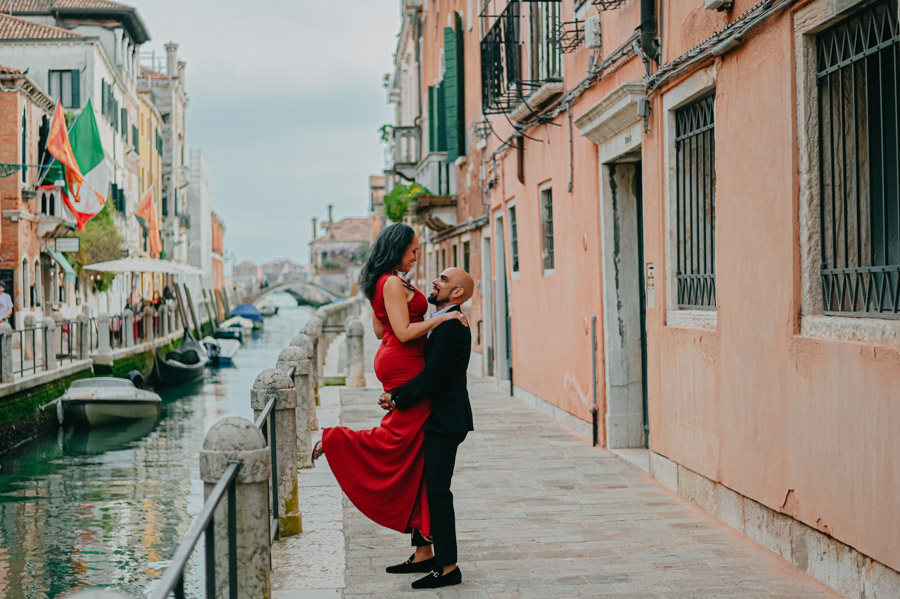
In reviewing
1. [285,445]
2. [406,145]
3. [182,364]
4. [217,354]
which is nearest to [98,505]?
[285,445]

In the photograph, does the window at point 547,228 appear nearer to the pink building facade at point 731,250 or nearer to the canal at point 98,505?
the pink building facade at point 731,250

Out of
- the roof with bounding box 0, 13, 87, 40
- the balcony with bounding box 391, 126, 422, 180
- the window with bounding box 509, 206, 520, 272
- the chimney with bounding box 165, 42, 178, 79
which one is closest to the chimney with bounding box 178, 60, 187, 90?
the chimney with bounding box 165, 42, 178, 79

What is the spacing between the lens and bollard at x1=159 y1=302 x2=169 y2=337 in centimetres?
3481

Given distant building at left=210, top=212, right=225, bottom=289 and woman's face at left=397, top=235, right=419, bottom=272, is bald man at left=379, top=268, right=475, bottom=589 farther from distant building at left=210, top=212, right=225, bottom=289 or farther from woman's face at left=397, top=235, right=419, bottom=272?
distant building at left=210, top=212, right=225, bottom=289

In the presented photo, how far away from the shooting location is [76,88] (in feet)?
114

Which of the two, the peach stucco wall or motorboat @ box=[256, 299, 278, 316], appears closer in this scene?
the peach stucco wall

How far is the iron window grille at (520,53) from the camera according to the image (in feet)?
35.8

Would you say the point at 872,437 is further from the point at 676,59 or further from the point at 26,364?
the point at 26,364

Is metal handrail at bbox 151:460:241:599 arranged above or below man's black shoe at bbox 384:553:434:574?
above

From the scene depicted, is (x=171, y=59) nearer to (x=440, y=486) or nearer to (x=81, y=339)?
(x=81, y=339)

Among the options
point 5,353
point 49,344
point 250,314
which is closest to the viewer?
point 5,353

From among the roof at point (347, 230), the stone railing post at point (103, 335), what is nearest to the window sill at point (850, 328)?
the stone railing post at point (103, 335)

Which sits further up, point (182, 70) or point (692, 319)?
point (182, 70)

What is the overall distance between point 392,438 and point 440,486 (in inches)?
13.1
